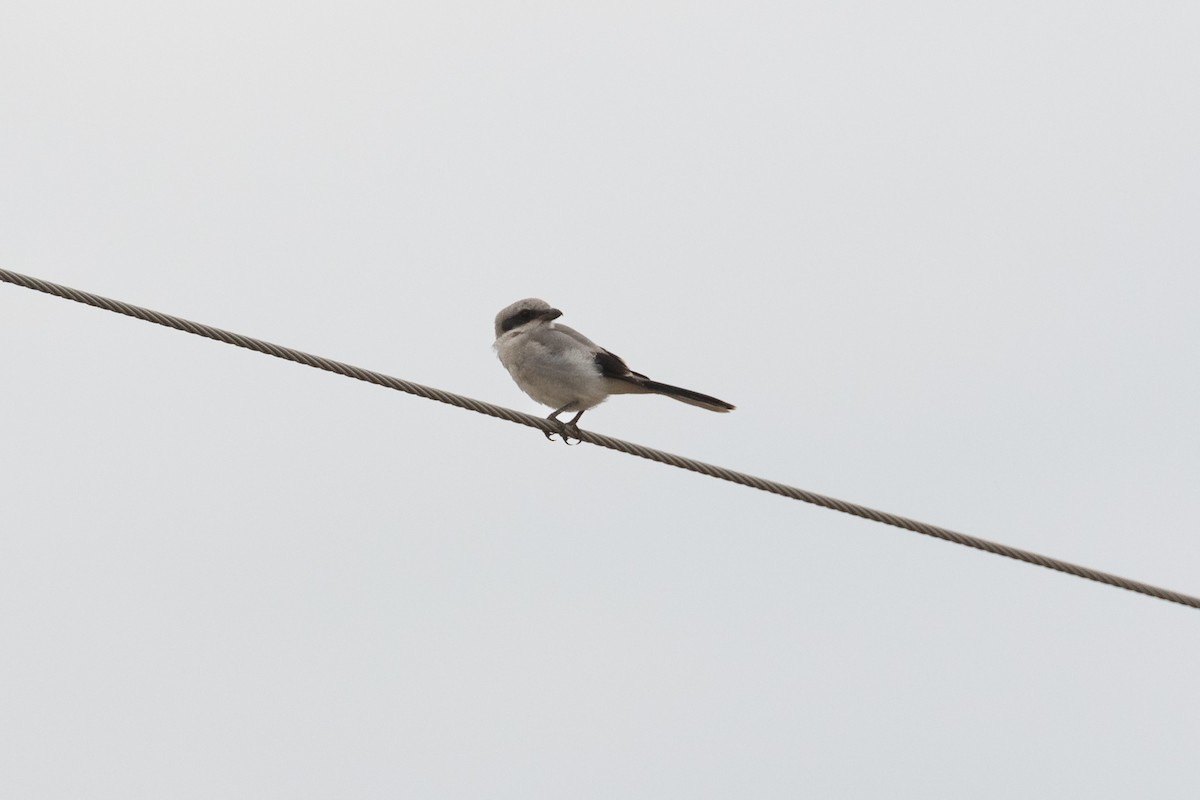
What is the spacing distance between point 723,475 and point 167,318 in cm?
233

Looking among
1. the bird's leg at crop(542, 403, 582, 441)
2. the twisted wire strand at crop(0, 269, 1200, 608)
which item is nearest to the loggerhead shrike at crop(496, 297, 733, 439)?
the bird's leg at crop(542, 403, 582, 441)

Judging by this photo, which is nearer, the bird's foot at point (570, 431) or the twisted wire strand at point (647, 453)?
the twisted wire strand at point (647, 453)

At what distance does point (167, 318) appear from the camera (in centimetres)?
635

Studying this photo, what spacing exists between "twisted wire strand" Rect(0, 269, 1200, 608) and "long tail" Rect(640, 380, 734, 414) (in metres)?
1.50

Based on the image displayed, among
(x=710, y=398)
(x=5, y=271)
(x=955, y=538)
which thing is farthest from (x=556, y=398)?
(x=5, y=271)

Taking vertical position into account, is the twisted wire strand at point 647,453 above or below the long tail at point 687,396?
below

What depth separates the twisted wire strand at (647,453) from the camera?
20.4ft

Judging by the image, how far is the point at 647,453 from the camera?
288 inches

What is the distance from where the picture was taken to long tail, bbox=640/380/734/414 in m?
8.87

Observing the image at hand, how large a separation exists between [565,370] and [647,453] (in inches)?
91.0

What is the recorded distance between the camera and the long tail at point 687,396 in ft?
29.1

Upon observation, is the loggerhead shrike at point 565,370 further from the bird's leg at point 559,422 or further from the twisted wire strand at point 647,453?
the twisted wire strand at point 647,453

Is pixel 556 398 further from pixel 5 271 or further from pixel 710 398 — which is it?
pixel 5 271

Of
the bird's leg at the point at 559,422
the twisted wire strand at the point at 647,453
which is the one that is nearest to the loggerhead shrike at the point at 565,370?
the bird's leg at the point at 559,422
